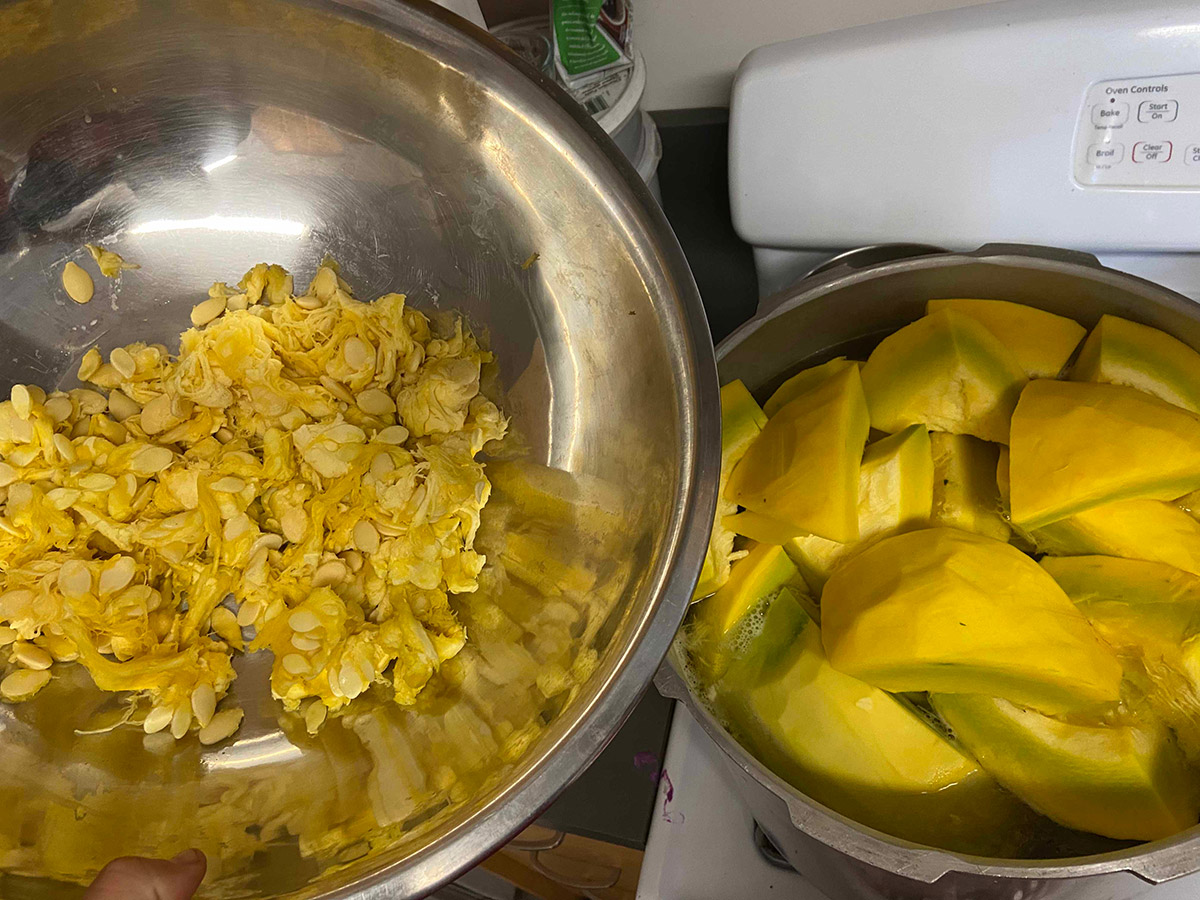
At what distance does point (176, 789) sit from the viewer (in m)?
0.50

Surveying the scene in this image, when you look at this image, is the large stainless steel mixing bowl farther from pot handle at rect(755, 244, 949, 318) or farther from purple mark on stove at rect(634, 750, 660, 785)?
purple mark on stove at rect(634, 750, 660, 785)

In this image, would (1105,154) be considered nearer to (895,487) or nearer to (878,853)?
(895,487)

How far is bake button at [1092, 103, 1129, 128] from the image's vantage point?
50 cm

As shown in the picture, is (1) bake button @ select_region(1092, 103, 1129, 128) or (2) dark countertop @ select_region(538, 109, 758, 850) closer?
(1) bake button @ select_region(1092, 103, 1129, 128)

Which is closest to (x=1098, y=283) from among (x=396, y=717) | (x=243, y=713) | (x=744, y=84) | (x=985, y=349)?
(x=985, y=349)

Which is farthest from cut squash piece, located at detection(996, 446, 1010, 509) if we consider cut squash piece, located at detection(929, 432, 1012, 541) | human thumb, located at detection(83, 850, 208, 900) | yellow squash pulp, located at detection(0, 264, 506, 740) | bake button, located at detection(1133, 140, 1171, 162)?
human thumb, located at detection(83, 850, 208, 900)

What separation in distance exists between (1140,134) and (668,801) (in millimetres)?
596

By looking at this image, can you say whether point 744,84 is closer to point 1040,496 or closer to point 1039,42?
point 1039,42

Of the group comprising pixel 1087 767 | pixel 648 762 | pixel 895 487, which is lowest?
pixel 648 762

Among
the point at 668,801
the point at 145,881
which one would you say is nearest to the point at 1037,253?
the point at 668,801

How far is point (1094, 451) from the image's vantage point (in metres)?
0.44

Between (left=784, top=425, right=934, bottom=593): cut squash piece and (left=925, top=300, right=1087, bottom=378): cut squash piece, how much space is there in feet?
0.33

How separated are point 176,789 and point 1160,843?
0.56 m

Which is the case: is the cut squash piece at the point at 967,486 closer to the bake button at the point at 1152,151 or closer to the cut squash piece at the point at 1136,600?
the cut squash piece at the point at 1136,600
